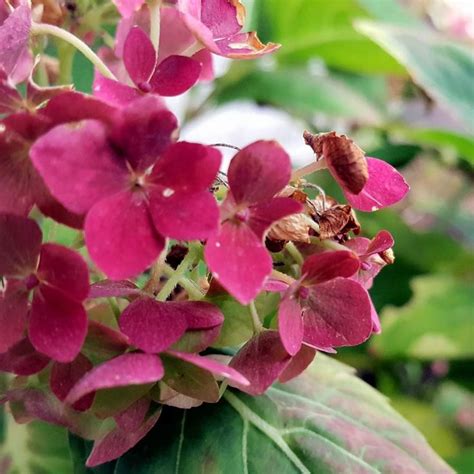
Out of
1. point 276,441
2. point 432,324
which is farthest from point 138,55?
point 432,324

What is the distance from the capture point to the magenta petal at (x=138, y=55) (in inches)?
13.2

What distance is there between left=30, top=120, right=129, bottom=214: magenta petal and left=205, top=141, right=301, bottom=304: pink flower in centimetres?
4

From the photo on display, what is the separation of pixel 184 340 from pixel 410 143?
66 cm

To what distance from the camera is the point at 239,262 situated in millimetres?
302

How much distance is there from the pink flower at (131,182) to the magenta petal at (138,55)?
51 millimetres

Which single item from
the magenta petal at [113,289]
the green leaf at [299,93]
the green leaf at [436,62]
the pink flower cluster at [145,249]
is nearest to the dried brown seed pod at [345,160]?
the pink flower cluster at [145,249]

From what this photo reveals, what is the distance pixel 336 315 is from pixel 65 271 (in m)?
0.12

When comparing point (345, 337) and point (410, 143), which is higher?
point (345, 337)

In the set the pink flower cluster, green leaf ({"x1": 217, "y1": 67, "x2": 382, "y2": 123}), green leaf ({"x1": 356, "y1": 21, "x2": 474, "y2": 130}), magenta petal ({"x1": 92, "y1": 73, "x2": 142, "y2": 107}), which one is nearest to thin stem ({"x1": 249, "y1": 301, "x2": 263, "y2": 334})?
the pink flower cluster

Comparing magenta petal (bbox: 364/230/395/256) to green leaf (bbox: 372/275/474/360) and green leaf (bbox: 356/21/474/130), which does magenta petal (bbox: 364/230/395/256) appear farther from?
green leaf (bbox: 372/275/474/360)

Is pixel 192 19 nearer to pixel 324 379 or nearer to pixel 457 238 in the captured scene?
pixel 324 379

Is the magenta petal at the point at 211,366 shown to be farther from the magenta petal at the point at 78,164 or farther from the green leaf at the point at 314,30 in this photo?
the green leaf at the point at 314,30

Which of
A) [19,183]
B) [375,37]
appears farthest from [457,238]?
[19,183]

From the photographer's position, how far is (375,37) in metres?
0.77
